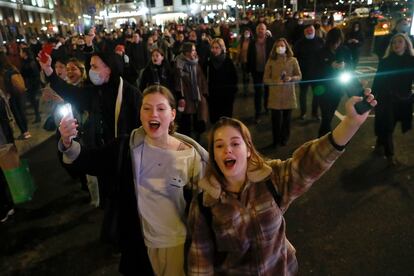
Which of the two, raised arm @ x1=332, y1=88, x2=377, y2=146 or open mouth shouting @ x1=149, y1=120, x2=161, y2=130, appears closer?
raised arm @ x1=332, y1=88, x2=377, y2=146

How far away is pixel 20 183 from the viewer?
506cm

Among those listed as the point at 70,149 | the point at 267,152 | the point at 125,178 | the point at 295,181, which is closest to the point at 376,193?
the point at 267,152

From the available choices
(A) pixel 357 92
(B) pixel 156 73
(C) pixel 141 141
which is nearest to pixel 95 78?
(C) pixel 141 141

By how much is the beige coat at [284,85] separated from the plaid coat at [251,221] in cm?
462

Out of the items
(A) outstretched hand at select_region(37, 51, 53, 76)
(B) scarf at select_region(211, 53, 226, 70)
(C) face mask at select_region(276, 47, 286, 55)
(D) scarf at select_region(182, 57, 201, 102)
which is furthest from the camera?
(B) scarf at select_region(211, 53, 226, 70)

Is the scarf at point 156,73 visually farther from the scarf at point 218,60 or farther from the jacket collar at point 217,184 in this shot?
the jacket collar at point 217,184

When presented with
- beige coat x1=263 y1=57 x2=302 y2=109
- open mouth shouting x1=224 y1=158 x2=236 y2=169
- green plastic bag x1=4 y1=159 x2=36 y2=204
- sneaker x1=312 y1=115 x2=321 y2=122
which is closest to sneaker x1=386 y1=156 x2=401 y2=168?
beige coat x1=263 y1=57 x2=302 y2=109

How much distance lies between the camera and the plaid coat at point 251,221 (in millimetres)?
1930

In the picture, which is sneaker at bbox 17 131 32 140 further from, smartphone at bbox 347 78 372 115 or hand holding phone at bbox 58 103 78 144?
smartphone at bbox 347 78 372 115

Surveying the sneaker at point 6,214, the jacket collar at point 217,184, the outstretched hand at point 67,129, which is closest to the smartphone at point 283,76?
the sneaker at point 6,214

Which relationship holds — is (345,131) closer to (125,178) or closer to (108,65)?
(125,178)

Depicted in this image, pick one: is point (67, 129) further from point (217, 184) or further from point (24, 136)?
point (24, 136)

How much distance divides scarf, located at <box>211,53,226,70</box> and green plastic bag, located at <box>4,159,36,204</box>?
376 cm

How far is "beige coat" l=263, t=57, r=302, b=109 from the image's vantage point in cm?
650
